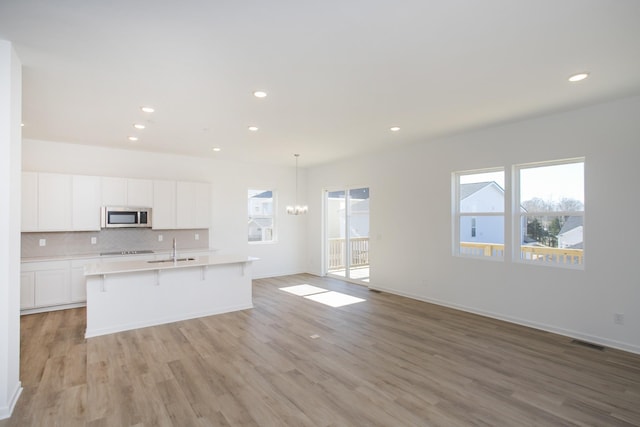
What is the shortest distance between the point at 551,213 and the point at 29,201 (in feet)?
25.1

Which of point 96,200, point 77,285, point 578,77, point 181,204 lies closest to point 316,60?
point 578,77

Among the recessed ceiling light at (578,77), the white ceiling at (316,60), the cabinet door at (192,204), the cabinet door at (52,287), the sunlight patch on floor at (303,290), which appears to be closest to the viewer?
the white ceiling at (316,60)

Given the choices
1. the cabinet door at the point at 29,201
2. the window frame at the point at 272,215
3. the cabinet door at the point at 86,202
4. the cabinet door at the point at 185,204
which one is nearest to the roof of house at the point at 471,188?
the window frame at the point at 272,215

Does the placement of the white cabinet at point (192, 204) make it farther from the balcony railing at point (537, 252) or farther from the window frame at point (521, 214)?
the window frame at point (521, 214)

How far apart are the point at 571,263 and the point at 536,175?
1.24 m

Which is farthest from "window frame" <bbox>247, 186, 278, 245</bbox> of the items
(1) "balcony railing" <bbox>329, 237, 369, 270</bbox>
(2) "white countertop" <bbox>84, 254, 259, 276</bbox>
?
(2) "white countertop" <bbox>84, 254, 259, 276</bbox>

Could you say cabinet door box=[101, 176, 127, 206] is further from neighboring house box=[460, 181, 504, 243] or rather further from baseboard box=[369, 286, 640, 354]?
neighboring house box=[460, 181, 504, 243]

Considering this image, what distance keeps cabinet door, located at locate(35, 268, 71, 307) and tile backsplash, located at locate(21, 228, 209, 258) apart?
0.56 metres

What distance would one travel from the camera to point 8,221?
8.40 ft

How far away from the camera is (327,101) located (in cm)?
381

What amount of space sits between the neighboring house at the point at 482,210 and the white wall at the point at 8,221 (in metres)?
5.59

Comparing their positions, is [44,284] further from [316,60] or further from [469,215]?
[469,215]

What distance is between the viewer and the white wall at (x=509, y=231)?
152 inches

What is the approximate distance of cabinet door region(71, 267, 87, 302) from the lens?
18.1 feet
